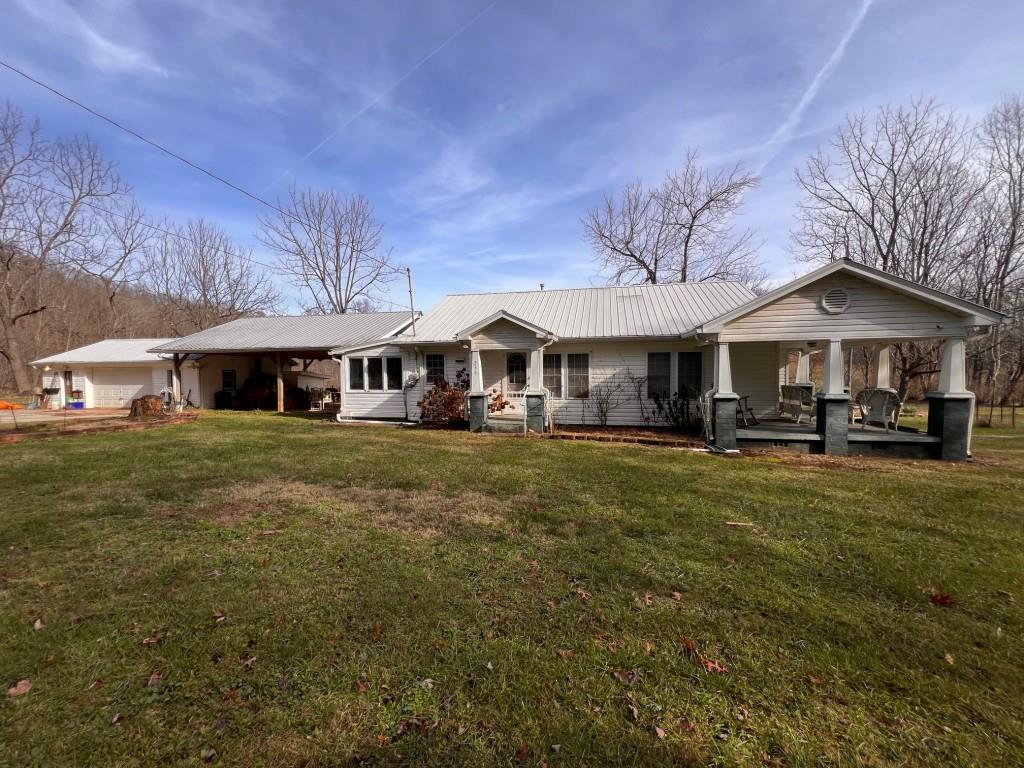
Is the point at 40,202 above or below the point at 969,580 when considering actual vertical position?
above

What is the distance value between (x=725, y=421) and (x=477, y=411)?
647cm

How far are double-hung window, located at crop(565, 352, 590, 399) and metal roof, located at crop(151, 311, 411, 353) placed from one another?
23.2ft

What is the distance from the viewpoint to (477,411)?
1234 cm

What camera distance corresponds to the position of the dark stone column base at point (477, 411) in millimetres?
12312

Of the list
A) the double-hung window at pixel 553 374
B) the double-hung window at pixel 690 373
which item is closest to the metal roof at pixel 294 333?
the double-hung window at pixel 553 374

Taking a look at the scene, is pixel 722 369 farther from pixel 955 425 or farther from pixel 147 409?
pixel 147 409

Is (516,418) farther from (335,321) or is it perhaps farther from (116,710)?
(335,321)

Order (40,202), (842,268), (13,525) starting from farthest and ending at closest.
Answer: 1. (40,202)
2. (842,268)
3. (13,525)

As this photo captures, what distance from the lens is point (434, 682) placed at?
7.97 ft

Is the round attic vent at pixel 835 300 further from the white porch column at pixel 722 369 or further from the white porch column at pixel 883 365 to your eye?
the white porch column at pixel 883 365

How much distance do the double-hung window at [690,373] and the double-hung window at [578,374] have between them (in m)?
2.74

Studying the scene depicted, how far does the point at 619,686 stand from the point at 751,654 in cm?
94

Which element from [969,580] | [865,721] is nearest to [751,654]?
[865,721]

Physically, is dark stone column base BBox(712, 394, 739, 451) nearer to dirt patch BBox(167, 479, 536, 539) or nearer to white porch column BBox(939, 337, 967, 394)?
white porch column BBox(939, 337, 967, 394)
